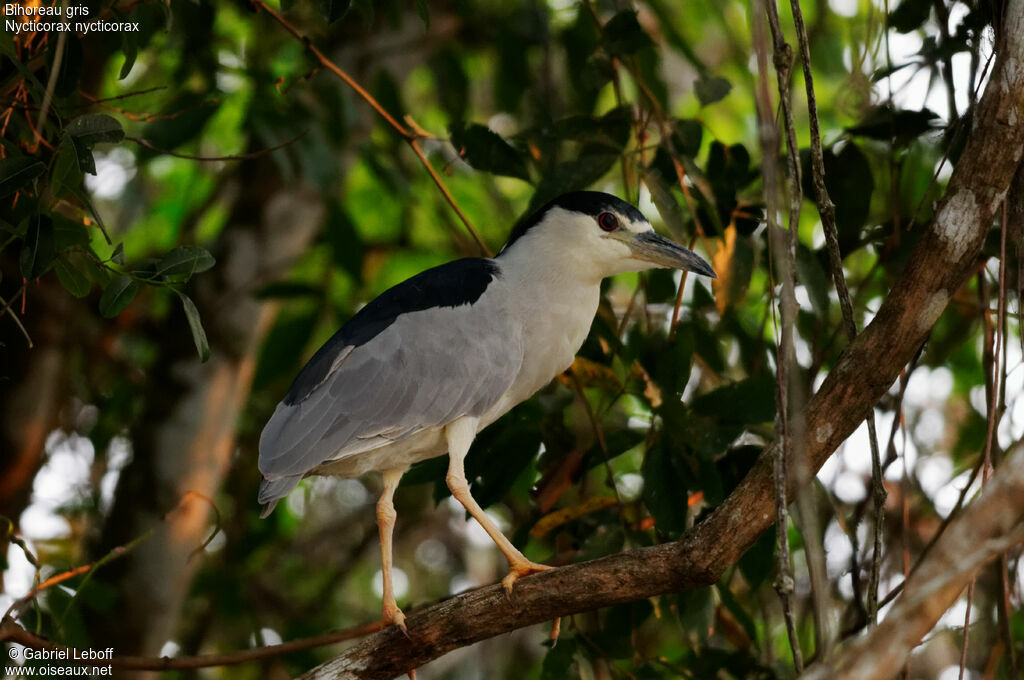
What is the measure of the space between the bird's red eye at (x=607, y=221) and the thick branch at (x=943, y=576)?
5.29 ft

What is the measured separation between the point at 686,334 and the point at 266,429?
1.08 metres

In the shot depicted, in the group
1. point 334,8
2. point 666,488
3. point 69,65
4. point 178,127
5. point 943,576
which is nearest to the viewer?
point 943,576

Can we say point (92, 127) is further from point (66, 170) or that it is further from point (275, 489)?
point (275, 489)

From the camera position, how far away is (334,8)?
2.27 meters

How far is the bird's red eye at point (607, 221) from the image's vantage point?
289cm

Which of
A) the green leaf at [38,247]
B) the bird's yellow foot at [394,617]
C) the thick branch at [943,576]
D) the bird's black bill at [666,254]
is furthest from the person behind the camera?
the bird's black bill at [666,254]

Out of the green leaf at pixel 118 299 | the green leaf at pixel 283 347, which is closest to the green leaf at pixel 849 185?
the green leaf at pixel 118 299

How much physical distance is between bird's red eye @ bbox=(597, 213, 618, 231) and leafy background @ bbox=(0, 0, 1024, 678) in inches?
6.0

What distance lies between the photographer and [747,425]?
2.64 metres

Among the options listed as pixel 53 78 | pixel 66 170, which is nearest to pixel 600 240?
pixel 66 170

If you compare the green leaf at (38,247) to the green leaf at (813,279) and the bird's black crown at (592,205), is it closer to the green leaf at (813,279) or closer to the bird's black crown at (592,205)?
the bird's black crown at (592,205)

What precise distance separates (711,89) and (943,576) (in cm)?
200

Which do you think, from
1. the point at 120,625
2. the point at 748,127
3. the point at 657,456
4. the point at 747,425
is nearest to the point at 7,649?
the point at 120,625

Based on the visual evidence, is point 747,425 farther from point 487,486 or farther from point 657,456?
point 487,486
